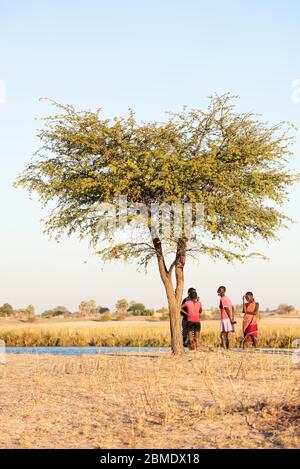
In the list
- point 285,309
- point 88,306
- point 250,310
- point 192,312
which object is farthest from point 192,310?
point 88,306

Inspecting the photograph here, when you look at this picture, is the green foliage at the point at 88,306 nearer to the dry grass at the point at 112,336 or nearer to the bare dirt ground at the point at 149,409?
the dry grass at the point at 112,336

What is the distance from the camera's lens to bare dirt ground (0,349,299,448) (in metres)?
9.35

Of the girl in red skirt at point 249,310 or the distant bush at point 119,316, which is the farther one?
the distant bush at point 119,316

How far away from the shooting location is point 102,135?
22906 mm

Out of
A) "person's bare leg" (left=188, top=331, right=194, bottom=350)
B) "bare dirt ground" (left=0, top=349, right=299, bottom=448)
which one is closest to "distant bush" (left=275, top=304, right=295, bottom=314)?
"person's bare leg" (left=188, top=331, right=194, bottom=350)

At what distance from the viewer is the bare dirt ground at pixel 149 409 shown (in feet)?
30.7

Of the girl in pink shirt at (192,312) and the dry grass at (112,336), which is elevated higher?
the girl in pink shirt at (192,312)

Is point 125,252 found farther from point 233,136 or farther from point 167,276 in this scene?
point 233,136

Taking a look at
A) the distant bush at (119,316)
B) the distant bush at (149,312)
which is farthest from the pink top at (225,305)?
the distant bush at (149,312)

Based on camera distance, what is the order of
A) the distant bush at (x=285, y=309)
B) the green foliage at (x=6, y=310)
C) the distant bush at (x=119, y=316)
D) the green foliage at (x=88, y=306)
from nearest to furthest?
the distant bush at (x=119, y=316) < the distant bush at (x=285, y=309) < the green foliage at (x=6, y=310) < the green foliage at (x=88, y=306)
